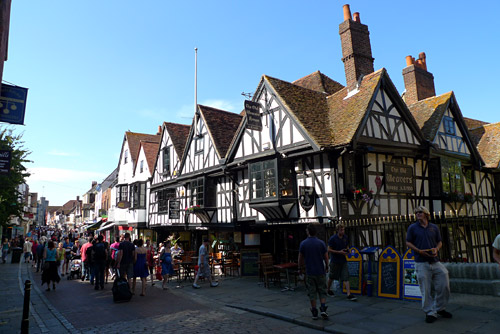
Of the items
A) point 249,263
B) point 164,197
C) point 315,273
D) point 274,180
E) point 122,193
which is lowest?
point 249,263

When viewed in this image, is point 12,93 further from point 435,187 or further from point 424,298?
point 435,187

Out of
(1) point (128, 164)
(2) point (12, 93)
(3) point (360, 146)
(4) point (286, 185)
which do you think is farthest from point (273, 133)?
(1) point (128, 164)

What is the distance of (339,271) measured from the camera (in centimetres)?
860

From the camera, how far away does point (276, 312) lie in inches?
298

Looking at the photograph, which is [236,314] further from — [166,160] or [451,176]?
[166,160]

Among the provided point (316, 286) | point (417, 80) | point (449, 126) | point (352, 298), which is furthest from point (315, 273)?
point (417, 80)

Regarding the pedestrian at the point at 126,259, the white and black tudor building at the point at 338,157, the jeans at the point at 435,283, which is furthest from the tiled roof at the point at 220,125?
the jeans at the point at 435,283

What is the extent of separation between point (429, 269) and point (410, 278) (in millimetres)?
1905

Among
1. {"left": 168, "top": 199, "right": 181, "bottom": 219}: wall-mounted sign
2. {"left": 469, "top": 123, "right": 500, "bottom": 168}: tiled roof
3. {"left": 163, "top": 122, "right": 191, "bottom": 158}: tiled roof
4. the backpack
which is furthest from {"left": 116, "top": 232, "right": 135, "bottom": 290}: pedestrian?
{"left": 469, "top": 123, "right": 500, "bottom": 168}: tiled roof

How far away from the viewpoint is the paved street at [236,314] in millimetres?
→ 6188

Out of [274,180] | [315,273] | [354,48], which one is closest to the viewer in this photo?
[315,273]

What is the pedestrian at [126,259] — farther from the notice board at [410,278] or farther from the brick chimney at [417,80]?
the brick chimney at [417,80]

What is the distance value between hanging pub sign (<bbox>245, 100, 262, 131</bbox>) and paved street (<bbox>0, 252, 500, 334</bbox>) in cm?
668

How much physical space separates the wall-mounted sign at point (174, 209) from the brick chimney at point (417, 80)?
1464 centimetres
